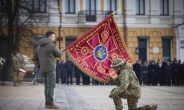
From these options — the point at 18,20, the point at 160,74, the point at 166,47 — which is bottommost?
the point at 160,74

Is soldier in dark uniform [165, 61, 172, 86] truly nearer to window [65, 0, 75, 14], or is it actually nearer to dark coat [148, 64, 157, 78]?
dark coat [148, 64, 157, 78]

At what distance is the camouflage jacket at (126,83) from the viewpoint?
26.5ft

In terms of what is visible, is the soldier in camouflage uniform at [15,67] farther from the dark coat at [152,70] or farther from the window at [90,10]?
the window at [90,10]

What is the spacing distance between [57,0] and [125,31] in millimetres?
7279

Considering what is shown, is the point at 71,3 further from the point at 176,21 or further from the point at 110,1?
the point at 176,21

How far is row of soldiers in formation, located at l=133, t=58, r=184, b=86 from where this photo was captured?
2647 centimetres

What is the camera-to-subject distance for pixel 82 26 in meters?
34.2

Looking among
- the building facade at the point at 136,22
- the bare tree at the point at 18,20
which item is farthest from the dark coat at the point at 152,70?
the bare tree at the point at 18,20

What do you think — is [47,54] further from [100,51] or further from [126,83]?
→ [100,51]

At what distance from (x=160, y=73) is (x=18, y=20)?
1148cm

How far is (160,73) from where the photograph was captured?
26500 mm

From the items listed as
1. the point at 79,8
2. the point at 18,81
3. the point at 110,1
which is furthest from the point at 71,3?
the point at 18,81

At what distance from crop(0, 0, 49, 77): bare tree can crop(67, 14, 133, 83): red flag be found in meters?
14.7

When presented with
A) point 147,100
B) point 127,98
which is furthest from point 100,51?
point 127,98
